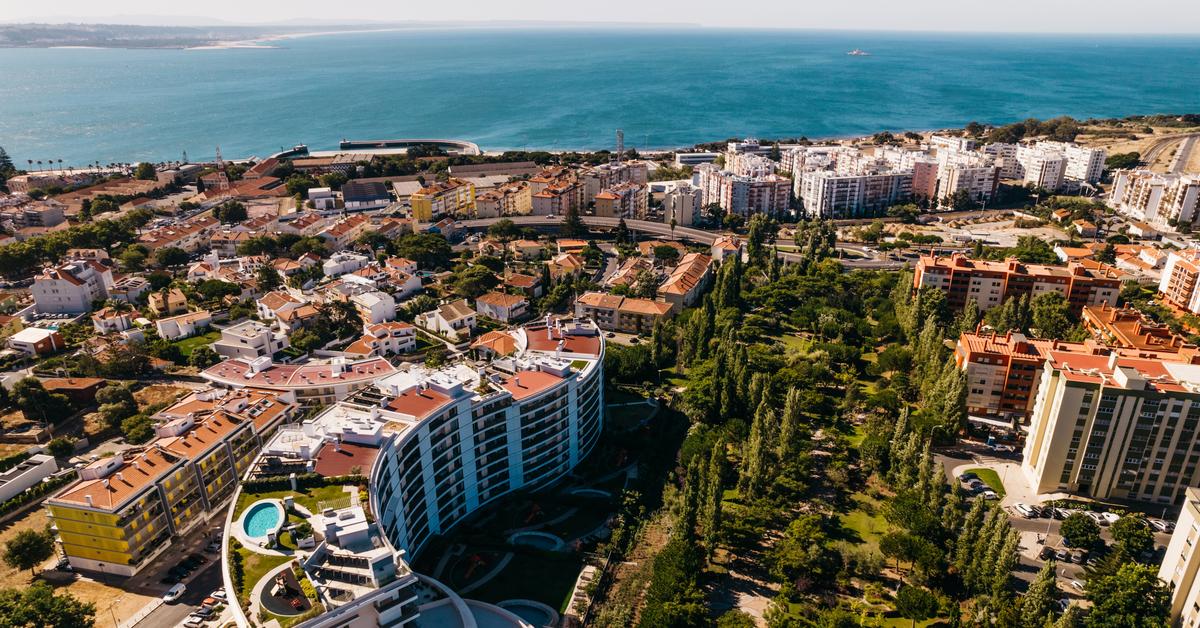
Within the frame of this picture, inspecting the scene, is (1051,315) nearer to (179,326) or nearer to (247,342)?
(247,342)

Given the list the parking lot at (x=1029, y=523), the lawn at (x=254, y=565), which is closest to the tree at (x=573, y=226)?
the parking lot at (x=1029, y=523)

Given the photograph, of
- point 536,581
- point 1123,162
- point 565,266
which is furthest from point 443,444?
point 1123,162

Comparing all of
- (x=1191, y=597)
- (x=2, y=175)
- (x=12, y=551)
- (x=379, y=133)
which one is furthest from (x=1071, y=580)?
(x=379, y=133)

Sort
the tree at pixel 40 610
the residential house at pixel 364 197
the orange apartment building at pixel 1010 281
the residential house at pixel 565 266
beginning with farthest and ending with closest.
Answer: the residential house at pixel 364 197 → the residential house at pixel 565 266 → the orange apartment building at pixel 1010 281 → the tree at pixel 40 610

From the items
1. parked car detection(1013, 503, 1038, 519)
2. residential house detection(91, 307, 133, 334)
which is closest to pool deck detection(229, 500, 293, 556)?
parked car detection(1013, 503, 1038, 519)

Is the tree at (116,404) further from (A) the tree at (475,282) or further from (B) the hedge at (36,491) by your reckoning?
(A) the tree at (475,282)

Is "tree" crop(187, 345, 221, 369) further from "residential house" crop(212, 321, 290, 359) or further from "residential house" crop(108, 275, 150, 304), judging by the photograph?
"residential house" crop(108, 275, 150, 304)
